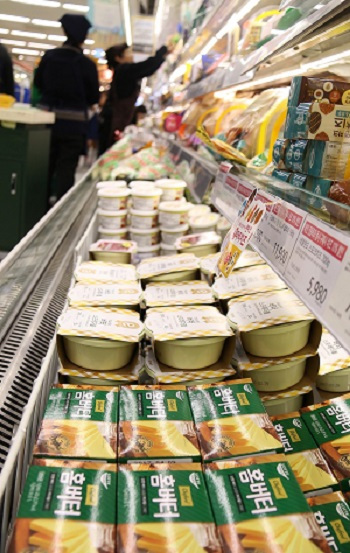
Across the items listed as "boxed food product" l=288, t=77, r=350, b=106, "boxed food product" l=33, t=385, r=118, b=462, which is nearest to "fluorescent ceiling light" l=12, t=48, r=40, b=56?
"boxed food product" l=288, t=77, r=350, b=106

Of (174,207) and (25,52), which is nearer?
(174,207)

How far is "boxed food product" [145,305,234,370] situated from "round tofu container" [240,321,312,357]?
7cm

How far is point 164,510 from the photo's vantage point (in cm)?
79

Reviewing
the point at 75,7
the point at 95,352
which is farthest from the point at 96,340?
the point at 75,7

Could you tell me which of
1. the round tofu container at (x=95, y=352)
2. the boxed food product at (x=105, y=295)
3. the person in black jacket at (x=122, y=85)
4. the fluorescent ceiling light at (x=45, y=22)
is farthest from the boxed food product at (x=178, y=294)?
the fluorescent ceiling light at (x=45, y=22)

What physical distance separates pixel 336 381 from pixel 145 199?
1347 mm

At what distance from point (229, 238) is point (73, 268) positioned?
0.75 meters

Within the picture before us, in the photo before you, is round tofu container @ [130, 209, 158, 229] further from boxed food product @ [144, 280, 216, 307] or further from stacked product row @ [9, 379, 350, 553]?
stacked product row @ [9, 379, 350, 553]

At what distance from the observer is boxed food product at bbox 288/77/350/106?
3.72 ft

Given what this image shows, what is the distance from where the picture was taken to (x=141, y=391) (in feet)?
3.60

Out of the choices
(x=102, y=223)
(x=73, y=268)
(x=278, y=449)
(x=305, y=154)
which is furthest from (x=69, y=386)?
(x=102, y=223)

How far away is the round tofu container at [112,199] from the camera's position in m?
2.44

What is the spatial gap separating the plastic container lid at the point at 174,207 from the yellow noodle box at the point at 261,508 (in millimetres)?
1598

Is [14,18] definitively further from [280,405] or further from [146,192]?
[280,405]
